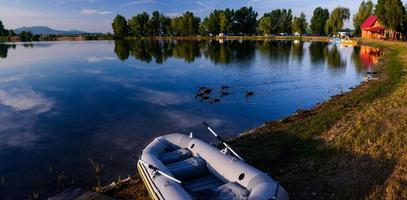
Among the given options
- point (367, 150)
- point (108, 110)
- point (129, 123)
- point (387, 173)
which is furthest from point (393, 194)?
point (108, 110)

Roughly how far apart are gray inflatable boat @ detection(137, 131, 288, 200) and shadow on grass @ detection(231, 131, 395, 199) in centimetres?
189

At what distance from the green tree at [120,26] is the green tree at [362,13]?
361ft

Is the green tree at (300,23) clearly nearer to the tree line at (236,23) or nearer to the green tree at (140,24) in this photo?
the tree line at (236,23)

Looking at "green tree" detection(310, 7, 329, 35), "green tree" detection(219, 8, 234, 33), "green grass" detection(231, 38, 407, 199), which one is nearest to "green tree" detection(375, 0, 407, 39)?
"green tree" detection(310, 7, 329, 35)

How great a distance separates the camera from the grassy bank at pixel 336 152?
9.80 metres

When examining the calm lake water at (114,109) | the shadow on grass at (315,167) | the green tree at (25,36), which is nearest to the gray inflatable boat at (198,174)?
the shadow on grass at (315,167)

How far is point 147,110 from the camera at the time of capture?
75.4ft

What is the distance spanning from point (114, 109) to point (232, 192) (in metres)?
16.7

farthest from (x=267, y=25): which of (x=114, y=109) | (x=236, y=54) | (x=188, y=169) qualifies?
(x=188, y=169)

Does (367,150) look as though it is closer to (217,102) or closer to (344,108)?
(344,108)

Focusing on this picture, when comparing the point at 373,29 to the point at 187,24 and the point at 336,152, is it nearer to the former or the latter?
the point at 187,24

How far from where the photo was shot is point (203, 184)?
32.6 ft

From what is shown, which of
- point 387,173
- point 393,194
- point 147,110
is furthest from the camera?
point 147,110

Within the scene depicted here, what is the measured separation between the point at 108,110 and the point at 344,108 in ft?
51.0
